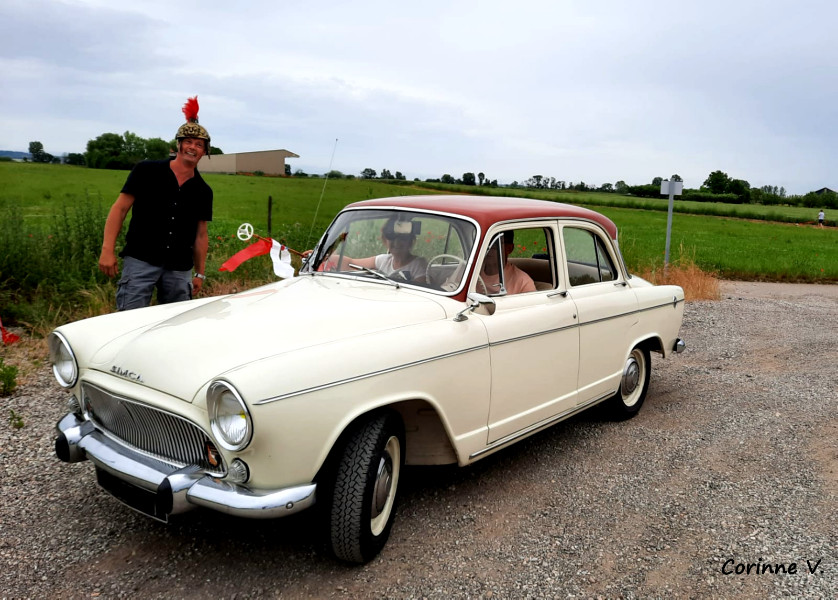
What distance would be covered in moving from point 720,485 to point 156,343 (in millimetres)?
3459

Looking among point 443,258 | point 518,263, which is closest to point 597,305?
point 518,263

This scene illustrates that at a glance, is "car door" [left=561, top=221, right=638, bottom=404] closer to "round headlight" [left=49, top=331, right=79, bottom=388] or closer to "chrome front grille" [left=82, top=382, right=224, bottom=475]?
"chrome front grille" [left=82, top=382, right=224, bottom=475]

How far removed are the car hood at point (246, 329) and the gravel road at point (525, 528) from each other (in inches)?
35.8

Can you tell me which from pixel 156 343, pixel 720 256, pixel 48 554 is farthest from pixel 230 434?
pixel 720 256

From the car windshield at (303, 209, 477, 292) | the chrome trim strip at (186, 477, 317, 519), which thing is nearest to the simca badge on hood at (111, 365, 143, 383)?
the chrome trim strip at (186, 477, 317, 519)

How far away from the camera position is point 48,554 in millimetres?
3043

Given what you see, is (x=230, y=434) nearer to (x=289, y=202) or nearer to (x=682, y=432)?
(x=682, y=432)

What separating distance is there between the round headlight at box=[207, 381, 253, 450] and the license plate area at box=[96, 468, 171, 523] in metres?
0.36

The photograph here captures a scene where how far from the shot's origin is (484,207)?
3969 millimetres

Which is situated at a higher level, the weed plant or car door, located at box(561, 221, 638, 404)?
car door, located at box(561, 221, 638, 404)

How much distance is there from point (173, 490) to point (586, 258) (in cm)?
332

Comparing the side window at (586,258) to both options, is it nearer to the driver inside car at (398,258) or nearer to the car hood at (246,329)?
the driver inside car at (398,258)

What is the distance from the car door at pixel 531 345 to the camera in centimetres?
360

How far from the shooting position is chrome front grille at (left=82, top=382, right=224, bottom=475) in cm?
268
